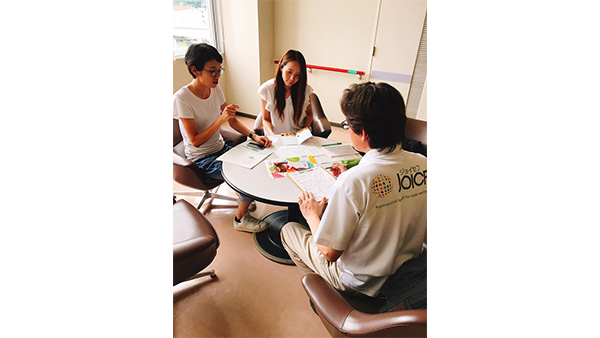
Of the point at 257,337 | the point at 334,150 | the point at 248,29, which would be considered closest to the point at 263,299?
the point at 257,337

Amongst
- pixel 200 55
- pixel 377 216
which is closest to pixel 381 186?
pixel 377 216

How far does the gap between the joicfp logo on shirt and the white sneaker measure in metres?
1.34

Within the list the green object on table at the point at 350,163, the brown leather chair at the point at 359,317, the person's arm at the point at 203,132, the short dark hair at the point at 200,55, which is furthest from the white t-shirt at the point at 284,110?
the brown leather chair at the point at 359,317

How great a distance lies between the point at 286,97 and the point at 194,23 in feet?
9.12

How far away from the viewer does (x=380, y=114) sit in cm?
98

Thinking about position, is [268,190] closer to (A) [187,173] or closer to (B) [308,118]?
(A) [187,173]

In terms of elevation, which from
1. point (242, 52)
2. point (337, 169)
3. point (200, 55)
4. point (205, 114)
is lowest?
point (337, 169)

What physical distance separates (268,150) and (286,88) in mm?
776

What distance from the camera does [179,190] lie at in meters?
2.59

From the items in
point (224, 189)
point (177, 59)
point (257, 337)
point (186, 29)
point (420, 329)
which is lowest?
point (257, 337)

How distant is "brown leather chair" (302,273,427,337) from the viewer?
0.64 meters

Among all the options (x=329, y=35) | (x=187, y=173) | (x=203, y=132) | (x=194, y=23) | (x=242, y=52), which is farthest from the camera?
(x=242, y=52)

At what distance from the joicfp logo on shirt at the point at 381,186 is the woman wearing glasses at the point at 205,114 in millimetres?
1149

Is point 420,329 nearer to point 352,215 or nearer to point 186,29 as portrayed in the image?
point 352,215
